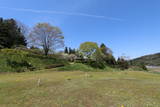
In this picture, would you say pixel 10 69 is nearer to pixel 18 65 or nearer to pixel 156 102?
pixel 18 65

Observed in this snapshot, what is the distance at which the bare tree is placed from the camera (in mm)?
26969

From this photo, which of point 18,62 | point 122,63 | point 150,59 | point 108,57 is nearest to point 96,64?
point 108,57

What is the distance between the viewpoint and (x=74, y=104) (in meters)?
5.13

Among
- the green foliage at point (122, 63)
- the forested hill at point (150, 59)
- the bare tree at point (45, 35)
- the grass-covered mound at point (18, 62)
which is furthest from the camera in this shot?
the forested hill at point (150, 59)

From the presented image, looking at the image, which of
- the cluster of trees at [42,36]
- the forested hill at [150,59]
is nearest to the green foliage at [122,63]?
the cluster of trees at [42,36]

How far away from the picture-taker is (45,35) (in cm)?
2739

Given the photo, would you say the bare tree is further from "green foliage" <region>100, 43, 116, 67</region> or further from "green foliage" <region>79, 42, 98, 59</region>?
"green foliage" <region>100, 43, 116, 67</region>

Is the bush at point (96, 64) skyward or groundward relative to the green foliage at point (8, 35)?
groundward

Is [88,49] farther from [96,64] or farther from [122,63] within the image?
[122,63]

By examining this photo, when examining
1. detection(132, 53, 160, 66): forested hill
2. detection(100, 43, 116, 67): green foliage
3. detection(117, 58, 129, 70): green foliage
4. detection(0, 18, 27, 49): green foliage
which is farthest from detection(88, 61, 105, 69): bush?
detection(132, 53, 160, 66): forested hill

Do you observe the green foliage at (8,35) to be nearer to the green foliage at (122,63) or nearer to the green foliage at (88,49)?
the green foliage at (88,49)

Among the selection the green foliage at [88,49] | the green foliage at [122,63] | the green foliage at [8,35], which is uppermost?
the green foliage at [8,35]

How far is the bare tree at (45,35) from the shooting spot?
26969 millimetres

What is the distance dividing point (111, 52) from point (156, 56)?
259ft
